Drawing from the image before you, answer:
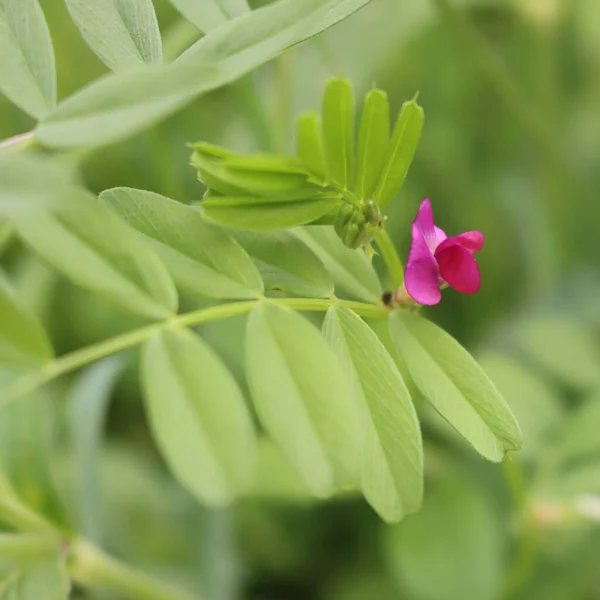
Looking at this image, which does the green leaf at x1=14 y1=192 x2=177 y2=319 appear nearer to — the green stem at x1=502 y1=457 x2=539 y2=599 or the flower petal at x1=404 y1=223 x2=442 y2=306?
the flower petal at x1=404 y1=223 x2=442 y2=306

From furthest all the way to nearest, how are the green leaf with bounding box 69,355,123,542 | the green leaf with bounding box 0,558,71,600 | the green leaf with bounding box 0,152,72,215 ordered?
the green leaf with bounding box 69,355,123,542
the green leaf with bounding box 0,558,71,600
the green leaf with bounding box 0,152,72,215

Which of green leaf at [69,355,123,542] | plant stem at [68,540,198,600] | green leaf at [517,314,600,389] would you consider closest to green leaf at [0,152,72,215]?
plant stem at [68,540,198,600]

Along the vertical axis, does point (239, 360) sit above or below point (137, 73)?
below

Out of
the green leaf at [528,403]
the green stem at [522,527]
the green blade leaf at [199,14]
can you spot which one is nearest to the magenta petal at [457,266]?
the green blade leaf at [199,14]

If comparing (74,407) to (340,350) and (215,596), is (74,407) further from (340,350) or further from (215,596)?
(340,350)

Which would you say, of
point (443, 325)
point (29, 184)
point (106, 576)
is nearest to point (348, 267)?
point (29, 184)

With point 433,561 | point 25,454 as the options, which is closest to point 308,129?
Result: point 25,454

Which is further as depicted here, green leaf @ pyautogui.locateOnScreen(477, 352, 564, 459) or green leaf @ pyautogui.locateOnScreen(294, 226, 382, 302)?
green leaf @ pyautogui.locateOnScreen(477, 352, 564, 459)

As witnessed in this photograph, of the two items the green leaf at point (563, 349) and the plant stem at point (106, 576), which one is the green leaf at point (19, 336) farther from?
the green leaf at point (563, 349)
